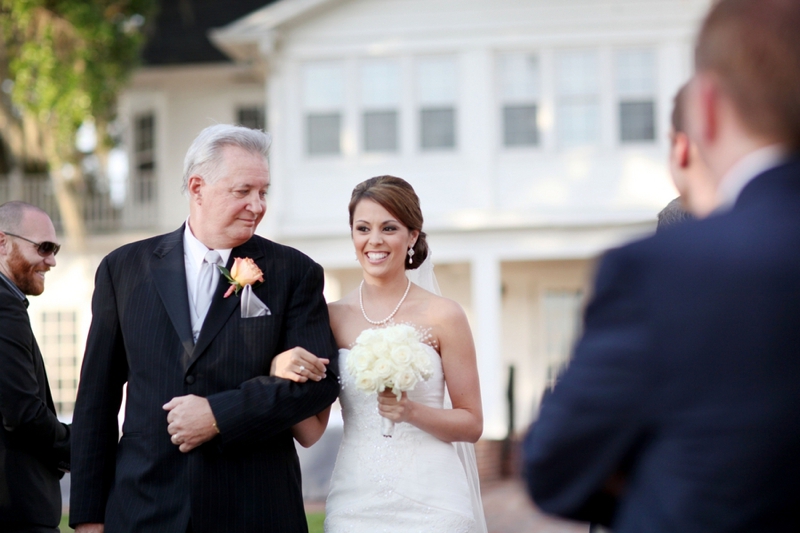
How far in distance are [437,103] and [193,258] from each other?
14.3m

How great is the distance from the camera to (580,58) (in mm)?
17453

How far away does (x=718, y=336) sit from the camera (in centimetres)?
142

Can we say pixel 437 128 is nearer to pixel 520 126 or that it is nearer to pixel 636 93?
pixel 520 126

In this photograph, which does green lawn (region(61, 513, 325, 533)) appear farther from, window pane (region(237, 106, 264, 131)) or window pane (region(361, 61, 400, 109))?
window pane (region(237, 106, 264, 131))

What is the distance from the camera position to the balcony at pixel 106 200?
19781mm

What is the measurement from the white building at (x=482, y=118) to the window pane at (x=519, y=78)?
0.03m

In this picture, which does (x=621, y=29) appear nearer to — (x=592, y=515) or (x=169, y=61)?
(x=169, y=61)

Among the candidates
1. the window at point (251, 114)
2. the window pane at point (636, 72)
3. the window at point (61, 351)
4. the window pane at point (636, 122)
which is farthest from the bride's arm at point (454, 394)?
the window at point (61, 351)

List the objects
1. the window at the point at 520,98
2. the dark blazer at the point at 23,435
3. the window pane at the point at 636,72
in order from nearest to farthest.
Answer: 1. the dark blazer at the point at 23,435
2. the window pane at the point at 636,72
3. the window at the point at 520,98

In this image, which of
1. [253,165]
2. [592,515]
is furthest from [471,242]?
[592,515]

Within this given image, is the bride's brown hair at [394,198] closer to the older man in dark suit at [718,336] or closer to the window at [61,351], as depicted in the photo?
the older man in dark suit at [718,336]

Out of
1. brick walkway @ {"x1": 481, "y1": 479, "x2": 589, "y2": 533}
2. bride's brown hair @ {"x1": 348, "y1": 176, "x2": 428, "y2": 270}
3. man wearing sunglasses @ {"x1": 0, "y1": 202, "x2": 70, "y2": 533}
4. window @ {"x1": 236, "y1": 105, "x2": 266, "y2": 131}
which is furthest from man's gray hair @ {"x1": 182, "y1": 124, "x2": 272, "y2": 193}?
window @ {"x1": 236, "y1": 105, "x2": 266, "y2": 131}

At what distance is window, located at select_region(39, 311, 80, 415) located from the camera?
1966 centimetres

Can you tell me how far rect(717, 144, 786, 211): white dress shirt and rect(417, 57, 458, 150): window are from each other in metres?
16.2
